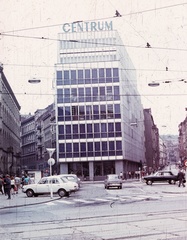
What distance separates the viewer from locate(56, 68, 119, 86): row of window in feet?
236

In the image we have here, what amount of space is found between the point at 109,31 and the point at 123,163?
2356 cm

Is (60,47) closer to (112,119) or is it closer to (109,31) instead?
(109,31)

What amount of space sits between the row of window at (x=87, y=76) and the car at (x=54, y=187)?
4175cm

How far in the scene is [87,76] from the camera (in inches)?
2852

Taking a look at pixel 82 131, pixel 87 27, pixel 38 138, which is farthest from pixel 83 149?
pixel 38 138

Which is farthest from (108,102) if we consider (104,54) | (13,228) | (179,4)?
(13,228)

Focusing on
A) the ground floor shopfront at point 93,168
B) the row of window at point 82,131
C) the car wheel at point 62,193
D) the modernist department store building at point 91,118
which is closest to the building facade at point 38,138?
the ground floor shopfront at point 93,168

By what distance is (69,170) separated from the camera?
72562mm

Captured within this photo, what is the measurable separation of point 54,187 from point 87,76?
4366 cm

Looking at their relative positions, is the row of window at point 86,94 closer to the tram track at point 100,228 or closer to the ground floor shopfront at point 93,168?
the ground floor shopfront at point 93,168

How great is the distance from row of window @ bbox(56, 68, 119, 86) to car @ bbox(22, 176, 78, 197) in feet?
137

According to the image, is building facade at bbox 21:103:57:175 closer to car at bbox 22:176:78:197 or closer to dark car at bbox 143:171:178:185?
dark car at bbox 143:171:178:185

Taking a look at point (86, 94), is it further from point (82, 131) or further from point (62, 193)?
point (62, 193)

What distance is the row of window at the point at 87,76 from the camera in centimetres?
7188
